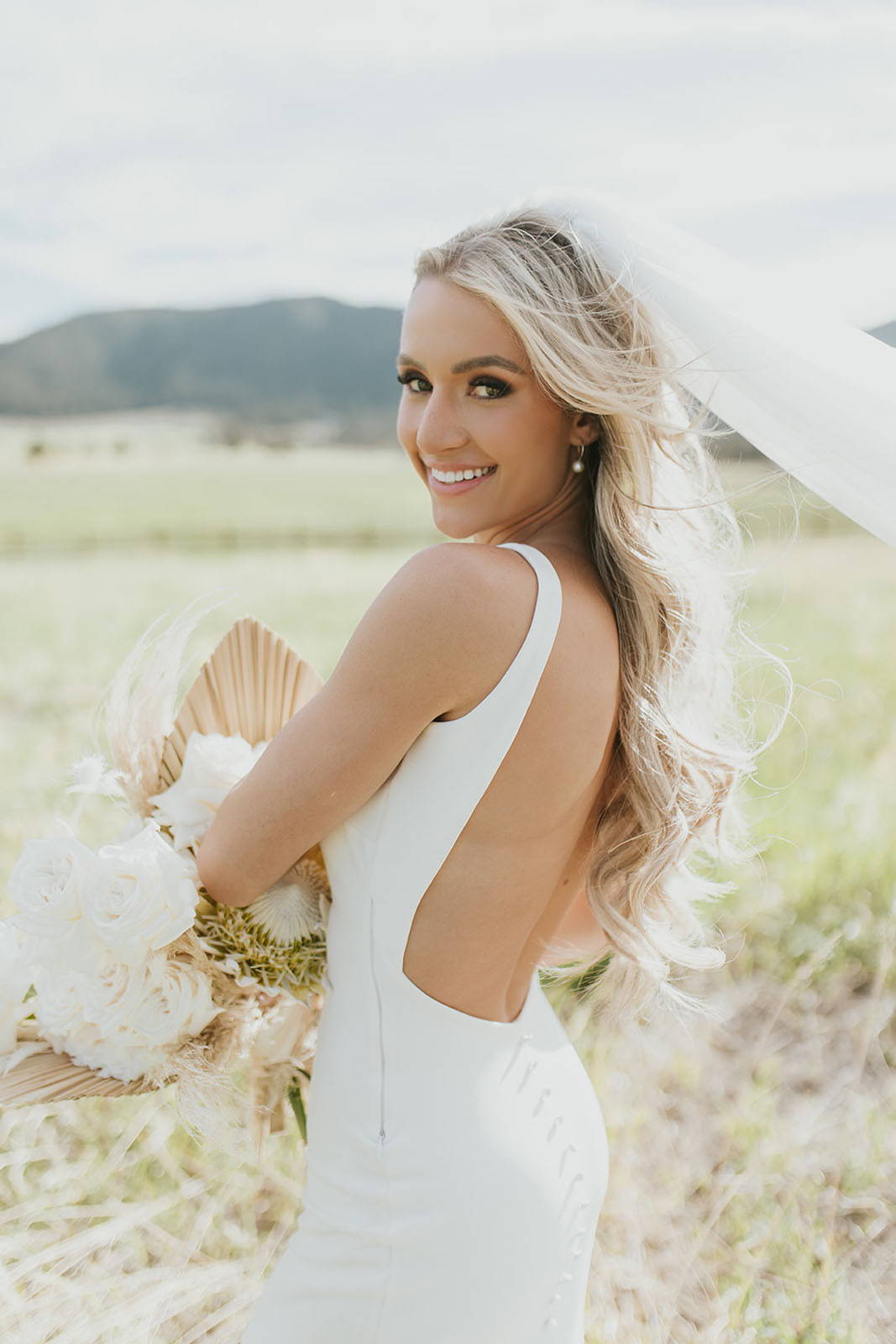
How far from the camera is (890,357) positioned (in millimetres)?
1706

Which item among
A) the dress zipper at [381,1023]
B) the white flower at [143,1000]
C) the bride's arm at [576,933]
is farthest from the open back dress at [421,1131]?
the bride's arm at [576,933]

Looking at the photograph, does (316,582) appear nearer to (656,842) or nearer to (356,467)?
(656,842)

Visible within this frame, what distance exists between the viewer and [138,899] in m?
1.48

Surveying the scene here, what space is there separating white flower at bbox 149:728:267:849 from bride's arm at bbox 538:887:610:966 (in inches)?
28.3

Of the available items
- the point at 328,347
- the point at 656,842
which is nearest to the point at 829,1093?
the point at 656,842

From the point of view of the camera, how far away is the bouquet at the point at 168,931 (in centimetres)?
150

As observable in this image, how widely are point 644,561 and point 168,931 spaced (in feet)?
3.04

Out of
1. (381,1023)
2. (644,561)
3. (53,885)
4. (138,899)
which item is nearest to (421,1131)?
(381,1023)

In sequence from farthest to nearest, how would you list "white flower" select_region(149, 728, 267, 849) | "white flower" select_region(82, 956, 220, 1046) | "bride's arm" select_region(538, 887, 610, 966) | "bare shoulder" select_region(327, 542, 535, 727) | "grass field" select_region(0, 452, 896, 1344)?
"grass field" select_region(0, 452, 896, 1344) → "bride's arm" select_region(538, 887, 610, 966) → "white flower" select_region(149, 728, 267, 849) → "white flower" select_region(82, 956, 220, 1046) → "bare shoulder" select_region(327, 542, 535, 727)

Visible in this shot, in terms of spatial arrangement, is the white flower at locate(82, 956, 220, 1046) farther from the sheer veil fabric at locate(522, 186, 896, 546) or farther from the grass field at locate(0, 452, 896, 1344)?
the sheer veil fabric at locate(522, 186, 896, 546)

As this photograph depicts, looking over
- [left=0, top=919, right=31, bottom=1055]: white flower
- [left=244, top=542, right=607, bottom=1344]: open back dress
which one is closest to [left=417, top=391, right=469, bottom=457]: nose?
[left=244, top=542, right=607, bottom=1344]: open back dress

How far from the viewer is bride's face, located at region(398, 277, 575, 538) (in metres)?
1.65

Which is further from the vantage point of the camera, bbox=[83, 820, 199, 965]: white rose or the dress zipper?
the dress zipper

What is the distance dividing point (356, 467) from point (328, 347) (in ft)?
82.3
